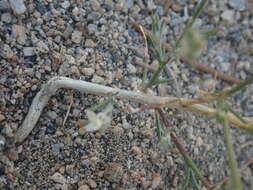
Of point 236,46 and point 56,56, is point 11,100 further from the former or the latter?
point 236,46

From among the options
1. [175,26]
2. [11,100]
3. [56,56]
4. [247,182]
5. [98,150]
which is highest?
[175,26]

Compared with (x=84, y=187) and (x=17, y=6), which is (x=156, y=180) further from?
(x=17, y=6)

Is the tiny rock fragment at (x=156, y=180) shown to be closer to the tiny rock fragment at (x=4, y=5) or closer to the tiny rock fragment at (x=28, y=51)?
the tiny rock fragment at (x=28, y=51)

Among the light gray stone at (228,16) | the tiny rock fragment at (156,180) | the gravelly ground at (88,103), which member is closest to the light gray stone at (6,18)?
the gravelly ground at (88,103)

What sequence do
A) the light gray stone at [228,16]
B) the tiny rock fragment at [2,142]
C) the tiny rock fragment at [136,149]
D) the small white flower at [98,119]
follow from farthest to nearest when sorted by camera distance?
the light gray stone at [228,16] < the tiny rock fragment at [136,149] < the tiny rock fragment at [2,142] < the small white flower at [98,119]

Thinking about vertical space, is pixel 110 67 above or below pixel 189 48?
below

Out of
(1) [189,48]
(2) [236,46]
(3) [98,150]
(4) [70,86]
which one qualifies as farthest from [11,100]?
(2) [236,46]

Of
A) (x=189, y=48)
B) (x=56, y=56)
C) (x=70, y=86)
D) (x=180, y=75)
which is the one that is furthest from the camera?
(x=180, y=75)

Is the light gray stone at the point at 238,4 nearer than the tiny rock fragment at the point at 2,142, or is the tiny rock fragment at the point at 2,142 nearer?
the tiny rock fragment at the point at 2,142

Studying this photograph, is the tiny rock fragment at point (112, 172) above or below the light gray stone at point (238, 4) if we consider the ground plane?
below
